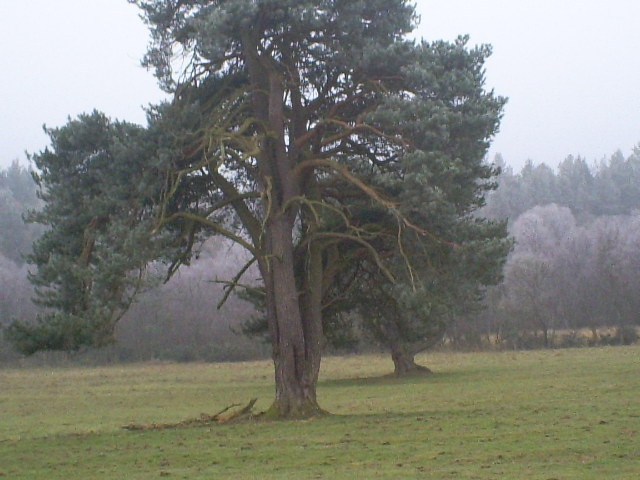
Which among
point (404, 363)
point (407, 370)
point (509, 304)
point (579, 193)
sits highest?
point (579, 193)

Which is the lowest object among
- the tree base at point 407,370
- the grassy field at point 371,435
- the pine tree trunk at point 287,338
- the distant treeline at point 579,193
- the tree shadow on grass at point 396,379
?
the grassy field at point 371,435

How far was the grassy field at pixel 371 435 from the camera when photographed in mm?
12500

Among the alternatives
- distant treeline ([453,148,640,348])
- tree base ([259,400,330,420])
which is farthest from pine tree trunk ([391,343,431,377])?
tree base ([259,400,330,420])

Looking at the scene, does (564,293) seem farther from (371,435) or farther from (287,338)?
(371,435)

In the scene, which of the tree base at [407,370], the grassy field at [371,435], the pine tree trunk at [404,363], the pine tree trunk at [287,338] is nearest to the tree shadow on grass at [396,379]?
the tree base at [407,370]

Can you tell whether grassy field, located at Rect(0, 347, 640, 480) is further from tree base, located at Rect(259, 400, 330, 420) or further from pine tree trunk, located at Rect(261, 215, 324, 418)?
pine tree trunk, located at Rect(261, 215, 324, 418)

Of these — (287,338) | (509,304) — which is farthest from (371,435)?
(509,304)

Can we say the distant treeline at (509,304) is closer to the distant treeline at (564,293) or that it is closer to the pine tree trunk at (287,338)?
the distant treeline at (564,293)

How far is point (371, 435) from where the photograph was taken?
53.7ft

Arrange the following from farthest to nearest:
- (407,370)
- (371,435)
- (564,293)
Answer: (564,293), (407,370), (371,435)

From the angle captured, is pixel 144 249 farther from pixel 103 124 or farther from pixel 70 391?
pixel 70 391

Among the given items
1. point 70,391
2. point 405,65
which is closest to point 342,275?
point 405,65

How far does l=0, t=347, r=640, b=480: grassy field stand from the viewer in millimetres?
12500

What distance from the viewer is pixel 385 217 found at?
773 inches
